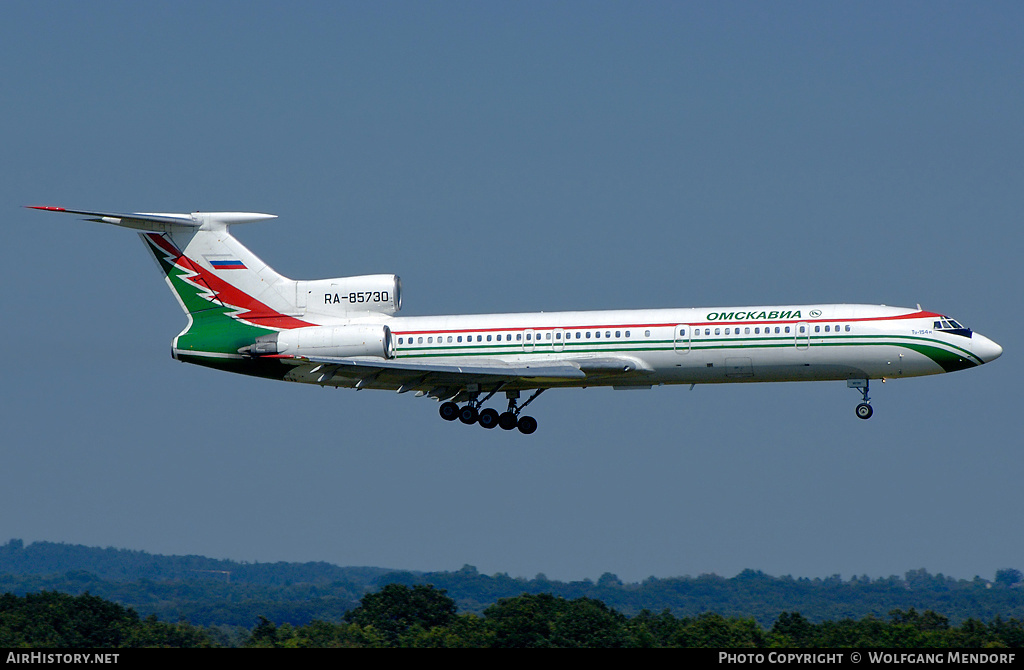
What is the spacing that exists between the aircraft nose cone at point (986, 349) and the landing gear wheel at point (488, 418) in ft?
54.0

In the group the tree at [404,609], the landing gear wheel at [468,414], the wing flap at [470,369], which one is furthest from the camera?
the tree at [404,609]

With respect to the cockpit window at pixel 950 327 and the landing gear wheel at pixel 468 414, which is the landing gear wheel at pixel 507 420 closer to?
the landing gear wheel at pixel 468 414

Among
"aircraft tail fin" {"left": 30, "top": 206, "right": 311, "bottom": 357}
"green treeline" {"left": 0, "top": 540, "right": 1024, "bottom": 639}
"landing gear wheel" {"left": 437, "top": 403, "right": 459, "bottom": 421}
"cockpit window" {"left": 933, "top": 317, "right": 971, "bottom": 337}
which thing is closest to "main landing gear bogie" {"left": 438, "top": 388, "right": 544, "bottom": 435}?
"landing gear wheel" {"left": 437, "top": 403, "right": 459, "bottom": 421}

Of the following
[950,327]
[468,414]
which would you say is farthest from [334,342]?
[950,327]

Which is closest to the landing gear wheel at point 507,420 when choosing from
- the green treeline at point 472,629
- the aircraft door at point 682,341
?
the aircraft door at point 682,341

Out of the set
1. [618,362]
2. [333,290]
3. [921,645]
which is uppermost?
[333,290]

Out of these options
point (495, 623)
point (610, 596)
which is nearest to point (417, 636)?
point (495, 623)

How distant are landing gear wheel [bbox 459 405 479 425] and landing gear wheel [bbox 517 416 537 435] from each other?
1.66 metres

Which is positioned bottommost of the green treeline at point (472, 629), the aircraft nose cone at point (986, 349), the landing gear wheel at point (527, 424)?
the green treeline at point (472, 629)

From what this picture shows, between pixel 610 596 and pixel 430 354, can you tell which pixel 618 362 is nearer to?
pixel 430 354

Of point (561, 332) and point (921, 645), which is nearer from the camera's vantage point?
point (561, 332)

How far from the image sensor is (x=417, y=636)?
59719 millimetres

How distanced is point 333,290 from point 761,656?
25955 millimetres

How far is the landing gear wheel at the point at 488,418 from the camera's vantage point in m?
48.7
